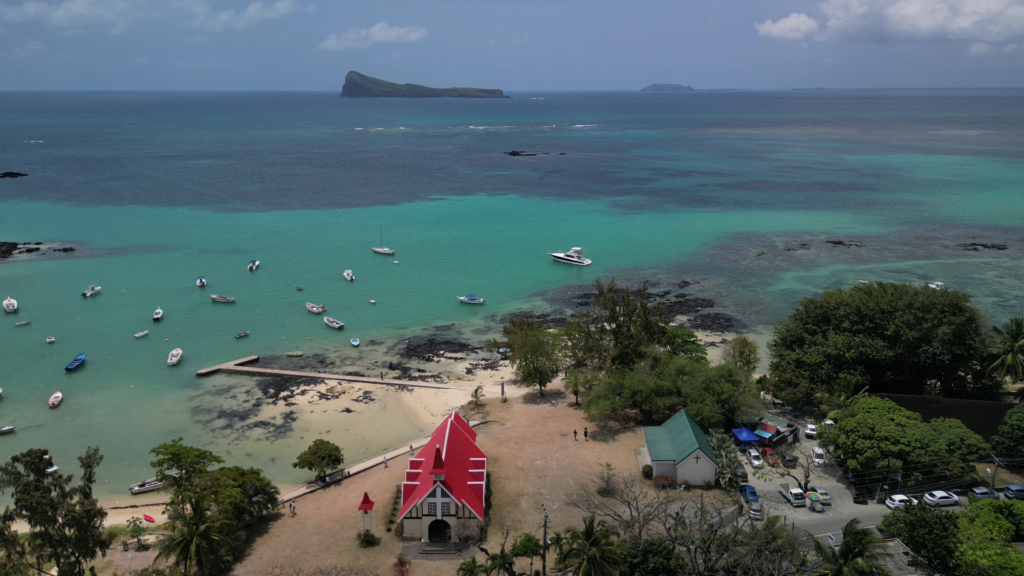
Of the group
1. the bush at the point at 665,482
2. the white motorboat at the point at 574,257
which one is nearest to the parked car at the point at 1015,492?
the bush at the point at 665,482

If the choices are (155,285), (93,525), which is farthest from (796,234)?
(93,525)

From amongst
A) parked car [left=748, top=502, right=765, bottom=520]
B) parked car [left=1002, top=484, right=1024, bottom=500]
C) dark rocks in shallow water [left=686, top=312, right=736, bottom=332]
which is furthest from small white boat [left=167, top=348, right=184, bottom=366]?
parked car [left=1002, top=484, right=1024, bottom=500]

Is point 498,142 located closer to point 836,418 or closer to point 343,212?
point 343,212

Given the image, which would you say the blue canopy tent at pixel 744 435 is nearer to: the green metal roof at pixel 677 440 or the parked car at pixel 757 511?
the green metal roof at pixel 677 440

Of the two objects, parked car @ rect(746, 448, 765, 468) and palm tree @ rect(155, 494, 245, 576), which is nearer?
palm tree @ rect(155, 494, 245, 576)

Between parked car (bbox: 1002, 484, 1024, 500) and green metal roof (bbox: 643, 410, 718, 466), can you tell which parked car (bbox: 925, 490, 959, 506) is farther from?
green metal roof (bbox: 643, 410, 718, 466)

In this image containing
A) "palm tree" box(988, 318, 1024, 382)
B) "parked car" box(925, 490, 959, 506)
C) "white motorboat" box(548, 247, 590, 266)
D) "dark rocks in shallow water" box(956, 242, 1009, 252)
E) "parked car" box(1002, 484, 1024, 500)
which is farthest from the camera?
"dark rocks in shallow water" box(956, 242, 1009, 252)

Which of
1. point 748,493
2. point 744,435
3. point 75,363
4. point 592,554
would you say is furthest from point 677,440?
point 75,363
